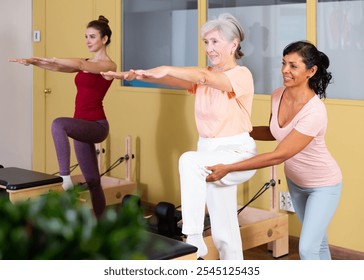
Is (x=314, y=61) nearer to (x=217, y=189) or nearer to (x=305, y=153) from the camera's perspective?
(x=305, y=153)

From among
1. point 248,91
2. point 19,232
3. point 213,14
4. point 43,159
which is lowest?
point 43,159

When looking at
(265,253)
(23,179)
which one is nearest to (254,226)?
(265,253)

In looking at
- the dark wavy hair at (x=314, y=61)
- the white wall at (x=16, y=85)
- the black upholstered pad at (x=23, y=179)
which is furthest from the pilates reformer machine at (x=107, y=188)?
the white wall at (x=16, y=85)

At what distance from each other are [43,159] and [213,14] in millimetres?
2290

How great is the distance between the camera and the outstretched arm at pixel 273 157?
2693mm

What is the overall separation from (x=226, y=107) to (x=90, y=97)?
1.46 meters

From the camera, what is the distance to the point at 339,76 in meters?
3.79

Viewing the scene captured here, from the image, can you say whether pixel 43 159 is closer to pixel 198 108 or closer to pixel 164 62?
pixel 164 62

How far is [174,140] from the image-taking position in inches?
189

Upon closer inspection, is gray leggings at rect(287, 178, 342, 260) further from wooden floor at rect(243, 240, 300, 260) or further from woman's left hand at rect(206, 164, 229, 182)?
wooden floor at rect(243, 240, 300, 260)

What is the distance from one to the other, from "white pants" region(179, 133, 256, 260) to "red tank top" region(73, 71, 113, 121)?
1322mm

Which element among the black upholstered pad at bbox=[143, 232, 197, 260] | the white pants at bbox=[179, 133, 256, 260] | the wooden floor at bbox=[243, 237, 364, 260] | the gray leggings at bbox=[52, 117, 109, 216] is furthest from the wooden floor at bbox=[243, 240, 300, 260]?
the black upholstered pad at bbox=[143, 232, 197, 260]

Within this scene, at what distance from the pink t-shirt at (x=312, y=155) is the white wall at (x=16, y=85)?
3.65 m
